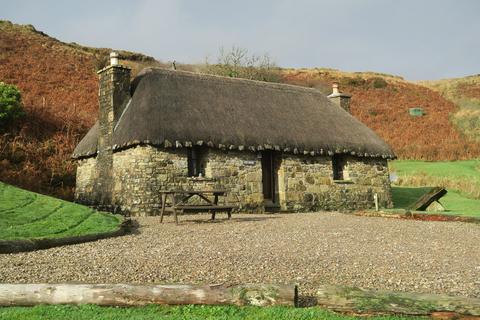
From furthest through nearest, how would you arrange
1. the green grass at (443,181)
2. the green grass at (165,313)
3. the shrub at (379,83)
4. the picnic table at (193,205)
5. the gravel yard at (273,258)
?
the shrub at (379,83) < the green grass at (443,181) < the picnic table at (193,205) < the gravel yard at (273,258) < the green grass at (165,313)

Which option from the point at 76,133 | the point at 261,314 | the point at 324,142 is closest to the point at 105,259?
the point at 261,314

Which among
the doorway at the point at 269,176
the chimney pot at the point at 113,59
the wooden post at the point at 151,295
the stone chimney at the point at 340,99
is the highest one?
the chimney pot at the point at 113,59

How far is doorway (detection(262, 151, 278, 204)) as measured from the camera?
1916 centimetres

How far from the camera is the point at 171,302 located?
5.20m

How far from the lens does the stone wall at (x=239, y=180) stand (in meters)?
16.2

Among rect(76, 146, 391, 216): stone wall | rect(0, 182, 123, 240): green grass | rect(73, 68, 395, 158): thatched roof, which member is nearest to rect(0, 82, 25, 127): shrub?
rect(73, 68, 395, 158): thatched roof

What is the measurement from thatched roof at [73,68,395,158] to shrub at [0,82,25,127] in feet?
11.9

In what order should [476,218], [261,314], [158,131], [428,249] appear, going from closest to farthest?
[261,314] < [428,249] < [476,218] < [158,131]

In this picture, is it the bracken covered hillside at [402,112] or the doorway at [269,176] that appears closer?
the doorway at [269,176]

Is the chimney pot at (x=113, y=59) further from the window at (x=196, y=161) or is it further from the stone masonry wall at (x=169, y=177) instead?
the window at (x=196, y=161)

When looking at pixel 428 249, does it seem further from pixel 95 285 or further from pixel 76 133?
pixel 76 133

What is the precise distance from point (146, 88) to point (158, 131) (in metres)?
2.72

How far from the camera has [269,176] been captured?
19.3 metres

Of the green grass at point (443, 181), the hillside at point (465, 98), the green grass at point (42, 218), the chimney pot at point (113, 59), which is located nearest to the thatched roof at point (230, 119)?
the chimney pot at point (113, 59)
